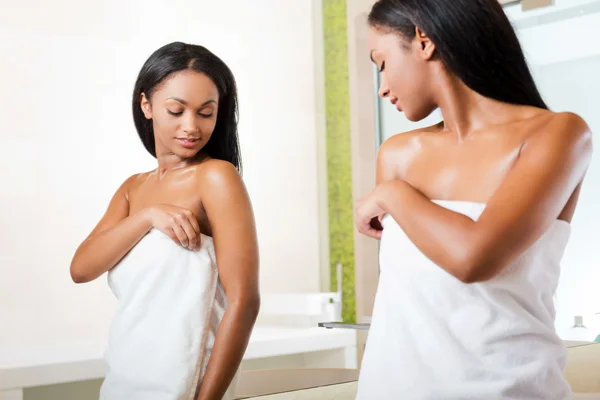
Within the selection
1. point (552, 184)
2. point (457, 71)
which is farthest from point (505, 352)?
point (457, 71)

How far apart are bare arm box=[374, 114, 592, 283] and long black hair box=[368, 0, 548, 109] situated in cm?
7

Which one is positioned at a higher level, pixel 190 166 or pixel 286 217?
pixel 190 166

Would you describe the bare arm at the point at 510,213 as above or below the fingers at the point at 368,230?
above

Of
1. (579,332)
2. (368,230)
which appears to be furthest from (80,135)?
(579,332)

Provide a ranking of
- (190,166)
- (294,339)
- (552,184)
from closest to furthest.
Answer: (552,184) → (190,166) → (294,339)

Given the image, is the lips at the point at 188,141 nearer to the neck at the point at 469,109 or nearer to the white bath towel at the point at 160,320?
the white bath towel at the point at 160,320

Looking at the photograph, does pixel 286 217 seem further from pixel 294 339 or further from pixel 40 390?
pixel 40 390

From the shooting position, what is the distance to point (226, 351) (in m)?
0.77

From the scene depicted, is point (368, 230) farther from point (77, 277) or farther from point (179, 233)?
point (77, 277)

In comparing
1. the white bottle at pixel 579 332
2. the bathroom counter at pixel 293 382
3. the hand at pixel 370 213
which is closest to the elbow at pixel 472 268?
the hand at pixel 370 213

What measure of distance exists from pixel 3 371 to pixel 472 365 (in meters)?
0.47

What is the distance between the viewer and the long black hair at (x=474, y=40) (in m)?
0.64

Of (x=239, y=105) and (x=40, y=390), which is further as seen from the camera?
(x=239, y=105)

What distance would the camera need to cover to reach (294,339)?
0.95 m
